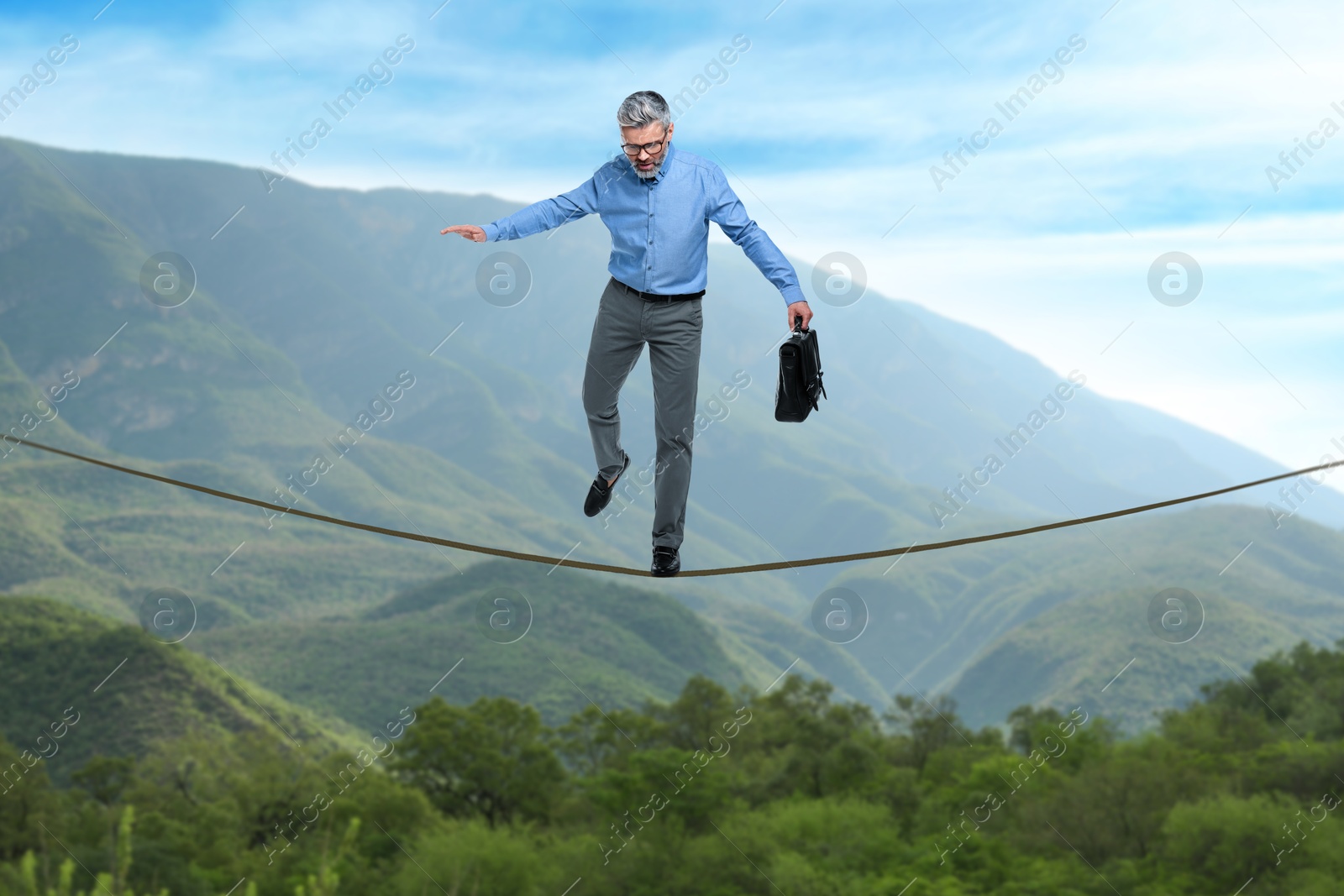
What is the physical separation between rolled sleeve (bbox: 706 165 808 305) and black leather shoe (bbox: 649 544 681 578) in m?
1.59

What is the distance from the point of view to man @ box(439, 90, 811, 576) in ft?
18.0

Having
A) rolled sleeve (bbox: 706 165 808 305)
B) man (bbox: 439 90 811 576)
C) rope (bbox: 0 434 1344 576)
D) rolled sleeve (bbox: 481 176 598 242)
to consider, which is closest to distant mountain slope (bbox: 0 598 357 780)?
rope (bbox: 0 434 1344 576)

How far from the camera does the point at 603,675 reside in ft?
452

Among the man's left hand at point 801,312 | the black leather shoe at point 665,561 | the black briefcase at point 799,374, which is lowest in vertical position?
the black leather shoe at point 665,561

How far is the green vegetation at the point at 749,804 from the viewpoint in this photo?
2018 inches

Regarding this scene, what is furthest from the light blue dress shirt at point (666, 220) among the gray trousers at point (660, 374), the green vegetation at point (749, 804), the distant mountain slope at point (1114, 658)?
the distant mountain slope at point (1114, 658)

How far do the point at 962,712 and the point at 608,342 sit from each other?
601 feet

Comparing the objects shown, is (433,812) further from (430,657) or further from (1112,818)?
(430,657)

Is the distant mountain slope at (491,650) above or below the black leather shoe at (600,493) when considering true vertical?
below

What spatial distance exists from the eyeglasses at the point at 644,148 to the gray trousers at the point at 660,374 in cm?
72

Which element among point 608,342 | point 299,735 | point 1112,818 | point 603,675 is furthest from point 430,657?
point 608,342

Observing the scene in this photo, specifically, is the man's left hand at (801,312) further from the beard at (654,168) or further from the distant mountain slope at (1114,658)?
the distant mountain slope at (1114,658)

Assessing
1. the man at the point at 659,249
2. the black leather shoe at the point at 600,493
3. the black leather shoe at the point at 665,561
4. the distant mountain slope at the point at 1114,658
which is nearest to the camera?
the man at the point at 659,249

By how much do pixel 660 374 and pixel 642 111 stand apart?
1.35 m
